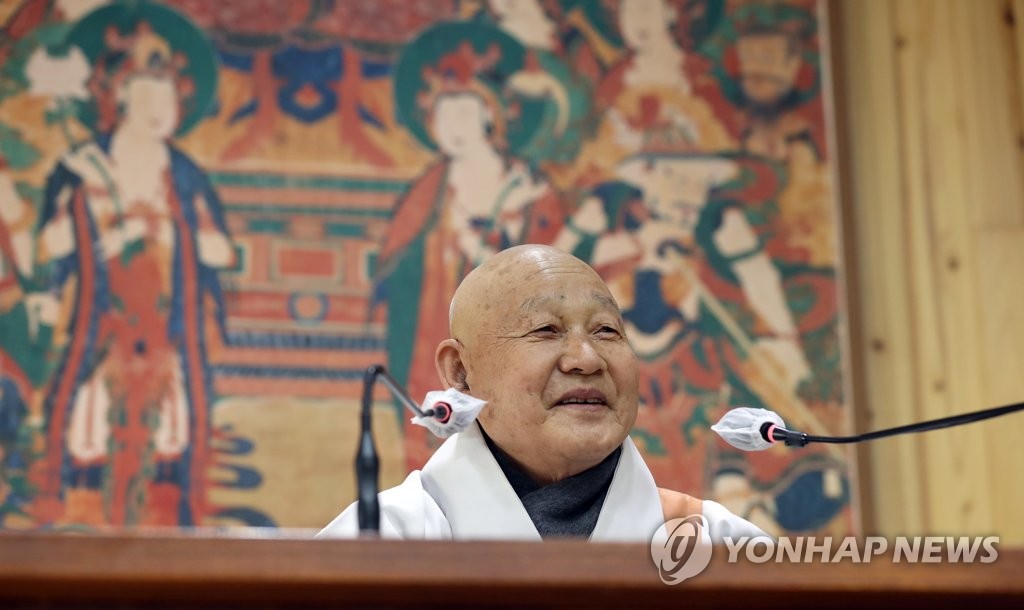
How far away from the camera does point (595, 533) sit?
227cm

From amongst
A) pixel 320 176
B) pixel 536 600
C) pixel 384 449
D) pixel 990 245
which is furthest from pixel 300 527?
pixel 536 600

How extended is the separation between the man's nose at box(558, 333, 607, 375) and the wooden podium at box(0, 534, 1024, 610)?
3.32 feet

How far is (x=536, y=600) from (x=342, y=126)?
3.24m

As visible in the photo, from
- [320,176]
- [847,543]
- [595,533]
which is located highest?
[320,176]

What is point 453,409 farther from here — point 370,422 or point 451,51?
point 451,51

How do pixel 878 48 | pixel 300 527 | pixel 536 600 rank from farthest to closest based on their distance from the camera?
pixel 878 48 → pixel 300 527 → pixel 536 600

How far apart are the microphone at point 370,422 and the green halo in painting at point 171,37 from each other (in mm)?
2565

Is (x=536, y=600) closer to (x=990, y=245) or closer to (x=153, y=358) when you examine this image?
(x=153, y=358)

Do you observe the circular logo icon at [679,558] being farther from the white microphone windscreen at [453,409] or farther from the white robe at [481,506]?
the white robe at [481,506]

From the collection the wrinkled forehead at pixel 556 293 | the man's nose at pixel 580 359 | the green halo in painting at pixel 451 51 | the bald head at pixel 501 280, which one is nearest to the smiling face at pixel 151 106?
the green halo in painting at pixel 451 51

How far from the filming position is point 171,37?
434cm

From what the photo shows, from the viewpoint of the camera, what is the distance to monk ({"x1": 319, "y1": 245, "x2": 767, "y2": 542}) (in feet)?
7.43

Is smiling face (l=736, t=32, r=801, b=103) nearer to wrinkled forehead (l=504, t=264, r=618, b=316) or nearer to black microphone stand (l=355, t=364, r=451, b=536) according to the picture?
wrinkled forehead (l=504, t=264, r=618, b=316)

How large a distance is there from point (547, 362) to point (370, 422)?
23.2 inches
